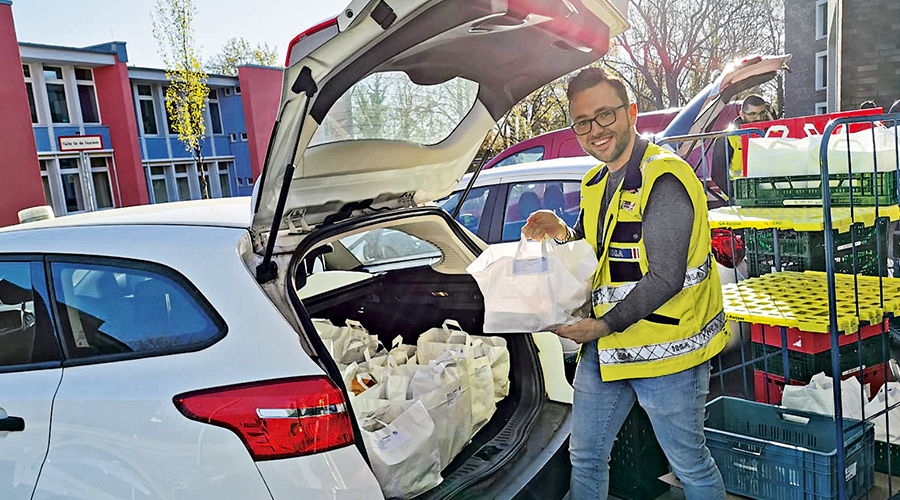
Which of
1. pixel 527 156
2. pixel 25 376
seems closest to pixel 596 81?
pixel 25 376

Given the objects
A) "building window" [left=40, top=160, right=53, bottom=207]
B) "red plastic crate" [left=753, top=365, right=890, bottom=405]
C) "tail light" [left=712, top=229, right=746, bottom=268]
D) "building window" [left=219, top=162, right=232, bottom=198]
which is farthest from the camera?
"building window" [left=219, top=162, right=232, bottom=198]

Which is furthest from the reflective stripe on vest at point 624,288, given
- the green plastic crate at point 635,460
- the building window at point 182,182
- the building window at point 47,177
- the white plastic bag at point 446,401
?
the building window at point 182,182

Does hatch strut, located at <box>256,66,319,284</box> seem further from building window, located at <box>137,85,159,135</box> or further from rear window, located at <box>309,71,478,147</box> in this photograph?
building window, located at <box>137,85,159,135</box>

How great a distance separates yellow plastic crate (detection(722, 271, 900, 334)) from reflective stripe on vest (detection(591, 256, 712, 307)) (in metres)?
0.89

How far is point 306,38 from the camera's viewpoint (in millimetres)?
1861

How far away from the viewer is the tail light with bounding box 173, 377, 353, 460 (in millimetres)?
1772

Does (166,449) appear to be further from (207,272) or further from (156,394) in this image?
(207,272)

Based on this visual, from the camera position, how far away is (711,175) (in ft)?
19.0

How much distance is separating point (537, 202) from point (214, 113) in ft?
92.8

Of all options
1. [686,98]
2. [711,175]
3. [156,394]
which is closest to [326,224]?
[156,394]

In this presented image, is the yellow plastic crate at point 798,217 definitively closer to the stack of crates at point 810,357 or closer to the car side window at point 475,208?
the stack of crates at point 810,357

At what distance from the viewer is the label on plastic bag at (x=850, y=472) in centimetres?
258

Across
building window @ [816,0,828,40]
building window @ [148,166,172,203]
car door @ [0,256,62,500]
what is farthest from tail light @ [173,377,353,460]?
building window @ [148,166,172,203]

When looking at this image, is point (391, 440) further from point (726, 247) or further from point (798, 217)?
point (726, 247)
